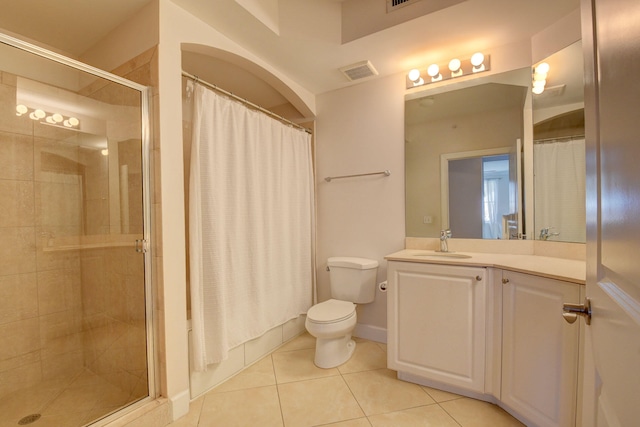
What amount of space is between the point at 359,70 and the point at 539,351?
7.20ft

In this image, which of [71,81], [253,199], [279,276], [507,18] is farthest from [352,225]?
[71,81]

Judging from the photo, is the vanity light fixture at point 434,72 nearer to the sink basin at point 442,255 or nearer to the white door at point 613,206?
the sink basin at point 442,255

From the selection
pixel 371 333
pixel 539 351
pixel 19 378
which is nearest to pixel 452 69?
pixel 539 351

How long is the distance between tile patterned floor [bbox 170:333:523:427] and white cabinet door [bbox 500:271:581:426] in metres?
0.22

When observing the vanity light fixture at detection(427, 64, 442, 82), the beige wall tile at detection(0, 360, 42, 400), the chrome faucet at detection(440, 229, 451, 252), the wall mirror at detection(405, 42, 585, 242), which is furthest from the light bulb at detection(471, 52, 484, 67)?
the beige wall tile at detection(0, 360, 42, 400)

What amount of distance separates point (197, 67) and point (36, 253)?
1.79m

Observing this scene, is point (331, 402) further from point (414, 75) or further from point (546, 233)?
point (414, 75)

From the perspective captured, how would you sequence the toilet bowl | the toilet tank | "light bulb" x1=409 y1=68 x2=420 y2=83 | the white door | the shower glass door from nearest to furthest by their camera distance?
1. the white door
2. the shower glass door
3. the toilet bowl
4. "light bulb" x1=409 y1=68 x2=420 y2=83
5. the toilet tank

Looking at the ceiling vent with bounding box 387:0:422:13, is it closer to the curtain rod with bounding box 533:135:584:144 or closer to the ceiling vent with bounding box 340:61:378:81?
the ceiling vent with bounding box 340:61:378:81

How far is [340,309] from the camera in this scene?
2.09 m

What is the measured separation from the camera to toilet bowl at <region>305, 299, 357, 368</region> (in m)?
1.93

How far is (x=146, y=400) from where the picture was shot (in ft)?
4.85

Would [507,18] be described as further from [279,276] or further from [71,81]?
[71,81]

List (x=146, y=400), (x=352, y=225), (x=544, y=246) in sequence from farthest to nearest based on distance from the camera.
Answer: (x=352, y=225), (x=544, y=246), (x=146, y=400)
